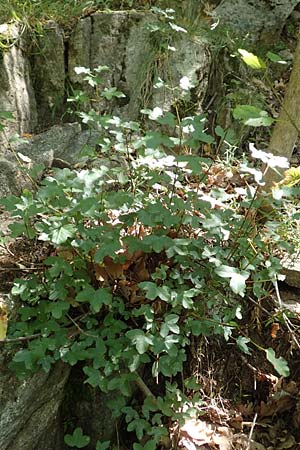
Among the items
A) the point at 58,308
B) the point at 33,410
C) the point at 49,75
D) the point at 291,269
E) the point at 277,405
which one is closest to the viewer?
the point at 58,308

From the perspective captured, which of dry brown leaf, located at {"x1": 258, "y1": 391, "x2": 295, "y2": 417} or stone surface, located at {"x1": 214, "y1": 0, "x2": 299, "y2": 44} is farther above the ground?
stone surface, located at {"x1": 214, "y1": 0, "x2": 299, "y2": 44}

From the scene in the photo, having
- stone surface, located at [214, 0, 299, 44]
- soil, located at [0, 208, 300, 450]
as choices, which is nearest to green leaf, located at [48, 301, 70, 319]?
soil, located at [0, 208, 300, 450]

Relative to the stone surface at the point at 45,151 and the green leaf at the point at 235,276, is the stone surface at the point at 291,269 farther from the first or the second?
the stone surface at the point at 45,151

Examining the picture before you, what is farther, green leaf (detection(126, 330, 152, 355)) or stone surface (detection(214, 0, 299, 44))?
stone surface (detection(214, 0, 299, 44))

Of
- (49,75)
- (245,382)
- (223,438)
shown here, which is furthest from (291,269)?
(49,75)

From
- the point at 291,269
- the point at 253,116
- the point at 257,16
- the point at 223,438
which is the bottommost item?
the point at 223,438

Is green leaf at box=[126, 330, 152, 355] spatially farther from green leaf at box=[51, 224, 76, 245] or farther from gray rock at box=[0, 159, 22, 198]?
gray rock at box=[0, 159, 22, 198]

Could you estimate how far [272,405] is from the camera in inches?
94.8

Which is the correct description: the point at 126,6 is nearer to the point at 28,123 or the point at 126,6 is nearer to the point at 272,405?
the point at 28,123

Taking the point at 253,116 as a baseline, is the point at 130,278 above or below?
below

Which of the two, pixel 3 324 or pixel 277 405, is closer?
pixel 3 324

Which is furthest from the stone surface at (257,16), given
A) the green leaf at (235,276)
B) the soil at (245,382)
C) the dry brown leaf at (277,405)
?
the dry brown leaf at (277,405)

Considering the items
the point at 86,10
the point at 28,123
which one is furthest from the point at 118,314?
the point at 86,10

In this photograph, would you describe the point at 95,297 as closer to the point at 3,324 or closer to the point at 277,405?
the point at 3,324
